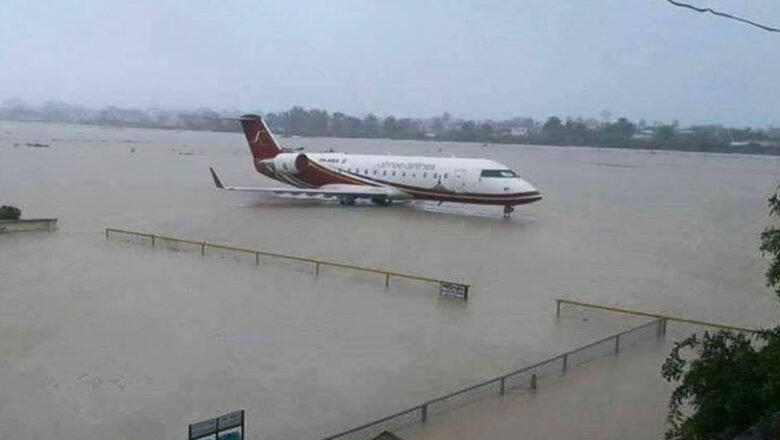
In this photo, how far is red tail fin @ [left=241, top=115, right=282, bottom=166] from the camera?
149ft

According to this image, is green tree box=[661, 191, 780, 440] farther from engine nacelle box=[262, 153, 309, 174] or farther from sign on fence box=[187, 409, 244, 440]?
engine nacelle box=[262, 153, 309, 174]

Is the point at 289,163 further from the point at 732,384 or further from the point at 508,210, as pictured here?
the point at 732,384

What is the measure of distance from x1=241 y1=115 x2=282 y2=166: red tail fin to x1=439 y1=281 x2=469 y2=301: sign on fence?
2771 cm

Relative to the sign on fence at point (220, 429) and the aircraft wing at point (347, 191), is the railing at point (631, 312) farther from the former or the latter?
the aircraft wing at point (347, 191)

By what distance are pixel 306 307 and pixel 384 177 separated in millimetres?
22491

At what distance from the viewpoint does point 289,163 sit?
4288cm

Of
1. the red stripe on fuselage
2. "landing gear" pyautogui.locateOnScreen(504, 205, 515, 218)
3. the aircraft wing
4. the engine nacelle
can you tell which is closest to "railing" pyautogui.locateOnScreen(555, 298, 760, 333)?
the red stripe on fuselage

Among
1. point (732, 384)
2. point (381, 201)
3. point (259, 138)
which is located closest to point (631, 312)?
point (732, 384)

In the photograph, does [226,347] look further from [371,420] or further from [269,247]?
[269,247]

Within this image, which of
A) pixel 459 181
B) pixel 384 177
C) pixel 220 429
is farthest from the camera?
pixel 384 177

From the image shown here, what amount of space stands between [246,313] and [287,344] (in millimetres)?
2579

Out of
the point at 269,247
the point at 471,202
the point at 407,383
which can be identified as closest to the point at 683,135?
the point at 471,202

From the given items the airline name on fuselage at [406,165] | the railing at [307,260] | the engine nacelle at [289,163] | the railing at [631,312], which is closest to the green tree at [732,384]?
the railing at [631,312]

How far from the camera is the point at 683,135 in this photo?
186 m
